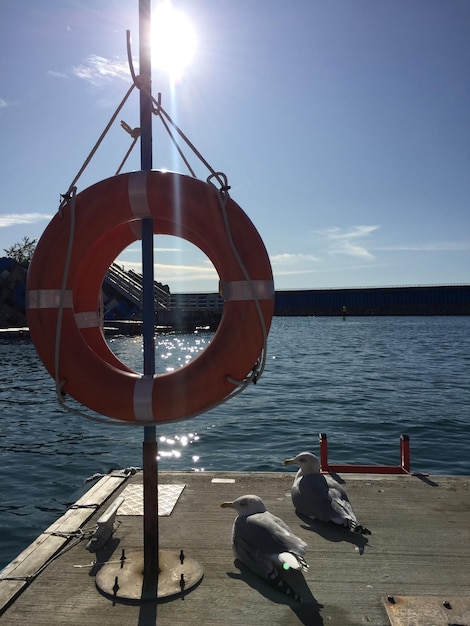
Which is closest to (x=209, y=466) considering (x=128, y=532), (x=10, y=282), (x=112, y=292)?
(x=128, y=532)

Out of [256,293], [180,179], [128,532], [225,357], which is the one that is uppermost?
[180,179]

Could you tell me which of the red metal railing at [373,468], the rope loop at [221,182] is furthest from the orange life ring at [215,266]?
the red metal railing at [373,468]

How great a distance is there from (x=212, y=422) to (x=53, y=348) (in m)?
9.18

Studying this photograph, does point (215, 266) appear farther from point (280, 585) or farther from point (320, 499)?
point (320, 499)

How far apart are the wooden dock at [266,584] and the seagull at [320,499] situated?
0.11 meters

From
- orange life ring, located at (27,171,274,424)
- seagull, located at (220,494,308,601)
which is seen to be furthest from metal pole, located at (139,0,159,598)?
seagull, located at (220,494,308,601)

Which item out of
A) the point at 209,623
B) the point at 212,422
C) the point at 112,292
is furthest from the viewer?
the point at 112,292

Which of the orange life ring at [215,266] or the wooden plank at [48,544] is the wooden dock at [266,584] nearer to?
the wooden plank at [48,544]

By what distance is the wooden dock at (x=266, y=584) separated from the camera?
3.34m

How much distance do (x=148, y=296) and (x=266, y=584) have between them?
2.04 meters

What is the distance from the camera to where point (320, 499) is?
4.71m

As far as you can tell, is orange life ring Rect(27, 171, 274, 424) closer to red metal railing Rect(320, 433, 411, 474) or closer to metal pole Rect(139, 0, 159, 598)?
metal pole Rect(139, 0, 159, 598)

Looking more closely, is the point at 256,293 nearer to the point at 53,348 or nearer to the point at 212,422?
the point at 53,348

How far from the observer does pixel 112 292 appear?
4897 cm
